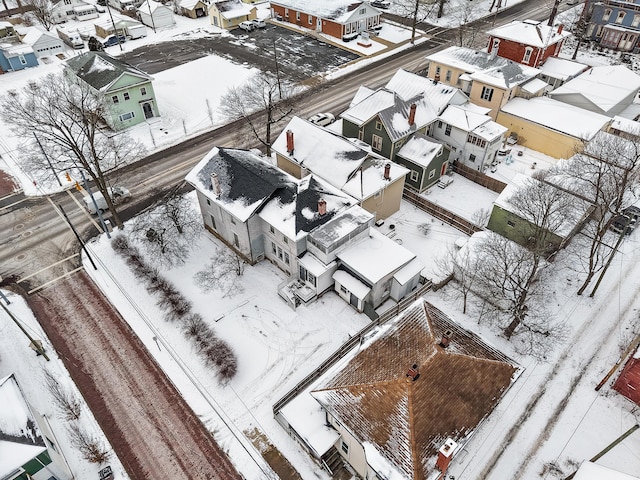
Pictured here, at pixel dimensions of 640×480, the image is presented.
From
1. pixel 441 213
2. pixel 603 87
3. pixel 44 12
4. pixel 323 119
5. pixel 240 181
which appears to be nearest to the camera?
pixel 240 181

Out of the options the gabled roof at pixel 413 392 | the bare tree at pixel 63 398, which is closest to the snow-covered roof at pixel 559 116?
the gabled roof at pixel 413 392

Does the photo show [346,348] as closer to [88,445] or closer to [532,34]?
[88,445]

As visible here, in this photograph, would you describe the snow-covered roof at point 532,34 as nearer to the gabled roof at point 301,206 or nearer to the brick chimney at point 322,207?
the gabled roof at point 301,206

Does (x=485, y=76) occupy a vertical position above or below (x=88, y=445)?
above

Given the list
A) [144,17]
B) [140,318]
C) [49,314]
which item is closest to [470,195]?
[140,318]

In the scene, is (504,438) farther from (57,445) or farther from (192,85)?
(192,85)

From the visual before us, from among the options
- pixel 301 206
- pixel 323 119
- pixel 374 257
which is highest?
pixel 301 206

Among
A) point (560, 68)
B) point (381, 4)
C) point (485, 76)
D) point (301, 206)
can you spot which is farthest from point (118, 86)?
point (381, 4)

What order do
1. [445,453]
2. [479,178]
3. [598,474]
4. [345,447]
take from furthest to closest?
1. [479,178]
2. [345,447]
3. [598,474]
4. [445,453]
